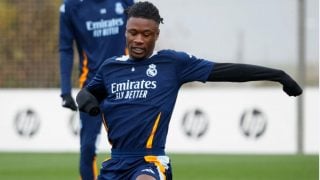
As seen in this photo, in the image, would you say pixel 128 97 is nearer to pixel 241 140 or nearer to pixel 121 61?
pixel 121 61

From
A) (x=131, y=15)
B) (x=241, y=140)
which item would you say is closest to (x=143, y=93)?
(x=131, y=15)

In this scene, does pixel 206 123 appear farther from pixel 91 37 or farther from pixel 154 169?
pixel 154 169

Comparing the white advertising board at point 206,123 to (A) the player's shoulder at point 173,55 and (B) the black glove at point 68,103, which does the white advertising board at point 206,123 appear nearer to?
(B) the black glove at point 68,103

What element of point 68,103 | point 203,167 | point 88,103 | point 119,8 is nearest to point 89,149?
point 68,103

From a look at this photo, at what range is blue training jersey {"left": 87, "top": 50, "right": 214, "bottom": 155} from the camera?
644 centimetres

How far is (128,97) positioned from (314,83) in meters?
12.0

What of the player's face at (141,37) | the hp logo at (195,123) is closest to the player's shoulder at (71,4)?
→ the player's face at (141,37)

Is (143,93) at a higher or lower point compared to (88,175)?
higher

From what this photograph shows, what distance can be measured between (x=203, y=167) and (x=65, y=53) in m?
5.42

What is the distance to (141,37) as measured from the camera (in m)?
6.45

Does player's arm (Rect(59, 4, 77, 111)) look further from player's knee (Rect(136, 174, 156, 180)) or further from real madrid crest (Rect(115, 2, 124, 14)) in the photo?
player's knee (Rect(136, 174, 156, 180))

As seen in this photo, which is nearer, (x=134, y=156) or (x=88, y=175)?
(x=134, y=156)

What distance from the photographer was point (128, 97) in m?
6.50

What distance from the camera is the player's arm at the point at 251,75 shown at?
21.0 feet
